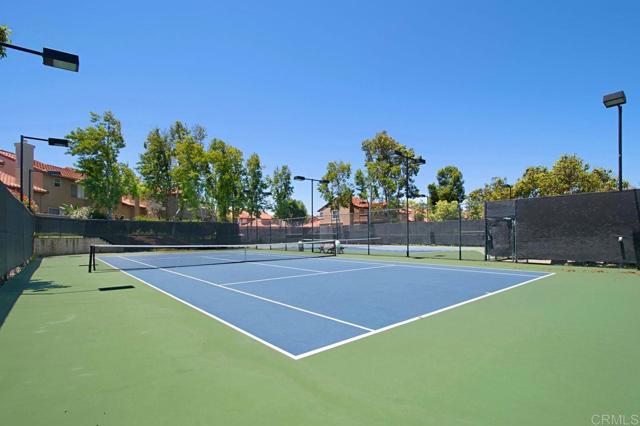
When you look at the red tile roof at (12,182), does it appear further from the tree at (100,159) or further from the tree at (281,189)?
the tree at (281,189)

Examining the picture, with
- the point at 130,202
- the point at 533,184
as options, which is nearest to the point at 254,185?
the point at 130,202

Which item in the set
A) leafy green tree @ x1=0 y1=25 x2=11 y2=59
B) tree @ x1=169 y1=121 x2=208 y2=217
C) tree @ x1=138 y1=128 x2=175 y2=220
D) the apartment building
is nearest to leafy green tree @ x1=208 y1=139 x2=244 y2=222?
tree @ x1=169 y1=121 x2=208 y2=217

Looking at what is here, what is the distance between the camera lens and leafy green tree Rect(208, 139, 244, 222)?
4147cm

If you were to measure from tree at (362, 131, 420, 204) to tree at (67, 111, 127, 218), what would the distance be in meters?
30.8

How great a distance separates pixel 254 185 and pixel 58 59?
40289mm

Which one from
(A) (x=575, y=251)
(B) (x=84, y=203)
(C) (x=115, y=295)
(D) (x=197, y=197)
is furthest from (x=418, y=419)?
(B) (x=84, y=203)

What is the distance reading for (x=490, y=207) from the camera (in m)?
18.8

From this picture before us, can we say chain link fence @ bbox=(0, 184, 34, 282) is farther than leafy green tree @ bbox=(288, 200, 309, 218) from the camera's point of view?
No

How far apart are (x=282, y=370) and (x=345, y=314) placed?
2.77 meters

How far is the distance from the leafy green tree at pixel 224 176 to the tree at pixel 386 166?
18167 millimetres

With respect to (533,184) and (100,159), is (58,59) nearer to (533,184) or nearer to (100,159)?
(100,159)

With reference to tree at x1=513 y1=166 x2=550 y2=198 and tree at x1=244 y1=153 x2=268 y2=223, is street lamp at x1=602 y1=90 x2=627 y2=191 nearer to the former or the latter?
tree at x1=513 y1=166 x2=550 y2=198

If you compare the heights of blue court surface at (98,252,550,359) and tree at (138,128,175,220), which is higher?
tree at (138,128,175,220)

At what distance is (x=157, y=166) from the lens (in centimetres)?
4297
